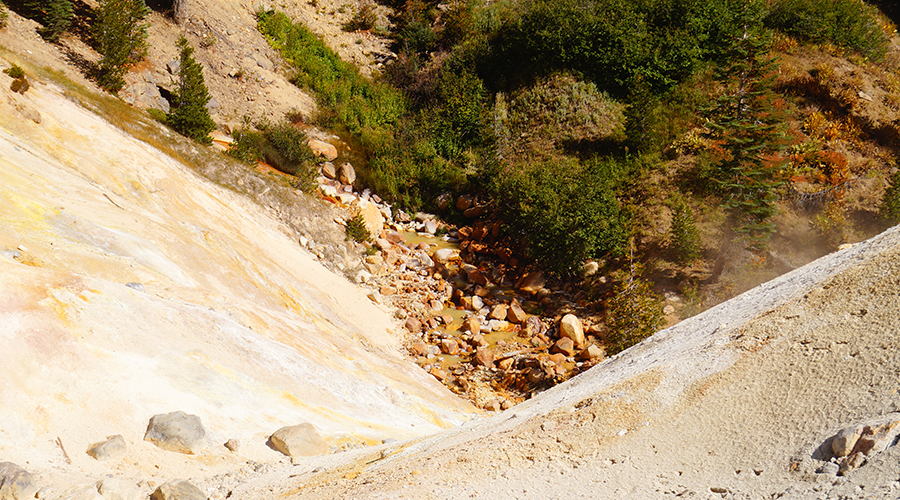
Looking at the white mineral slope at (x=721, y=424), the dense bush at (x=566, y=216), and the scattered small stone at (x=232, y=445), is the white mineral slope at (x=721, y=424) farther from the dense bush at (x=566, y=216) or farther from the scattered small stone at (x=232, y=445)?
the dense bush at (x=566, y=216)

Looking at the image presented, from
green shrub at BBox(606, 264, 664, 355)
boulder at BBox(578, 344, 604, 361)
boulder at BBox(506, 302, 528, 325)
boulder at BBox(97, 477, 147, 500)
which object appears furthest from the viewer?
boulder at BBox(506, 302, 528, 325)

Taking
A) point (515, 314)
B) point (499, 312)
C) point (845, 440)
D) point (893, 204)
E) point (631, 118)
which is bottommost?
point (499, 312)

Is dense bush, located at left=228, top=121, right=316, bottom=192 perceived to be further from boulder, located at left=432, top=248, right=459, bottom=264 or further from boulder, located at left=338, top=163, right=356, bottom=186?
boulder, located at left=432, top=248, right=459, bottom=264

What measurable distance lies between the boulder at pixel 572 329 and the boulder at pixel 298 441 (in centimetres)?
874

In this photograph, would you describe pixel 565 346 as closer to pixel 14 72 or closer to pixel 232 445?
pixel 232 445

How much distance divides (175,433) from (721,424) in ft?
17.3

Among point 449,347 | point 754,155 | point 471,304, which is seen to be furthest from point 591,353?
point 754,155

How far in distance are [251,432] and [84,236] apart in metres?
3.96

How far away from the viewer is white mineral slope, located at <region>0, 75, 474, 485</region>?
5.71 metres

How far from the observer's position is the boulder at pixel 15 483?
4.59 meters

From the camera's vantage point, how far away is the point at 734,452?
4.12 meters

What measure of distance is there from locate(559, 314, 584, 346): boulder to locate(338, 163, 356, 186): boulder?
9.87 m

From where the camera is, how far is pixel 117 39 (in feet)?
55.3

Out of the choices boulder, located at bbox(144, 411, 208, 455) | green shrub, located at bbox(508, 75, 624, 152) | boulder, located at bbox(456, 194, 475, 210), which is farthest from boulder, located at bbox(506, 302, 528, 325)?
boulder, located at bbox(144, 411, 208, 455)
